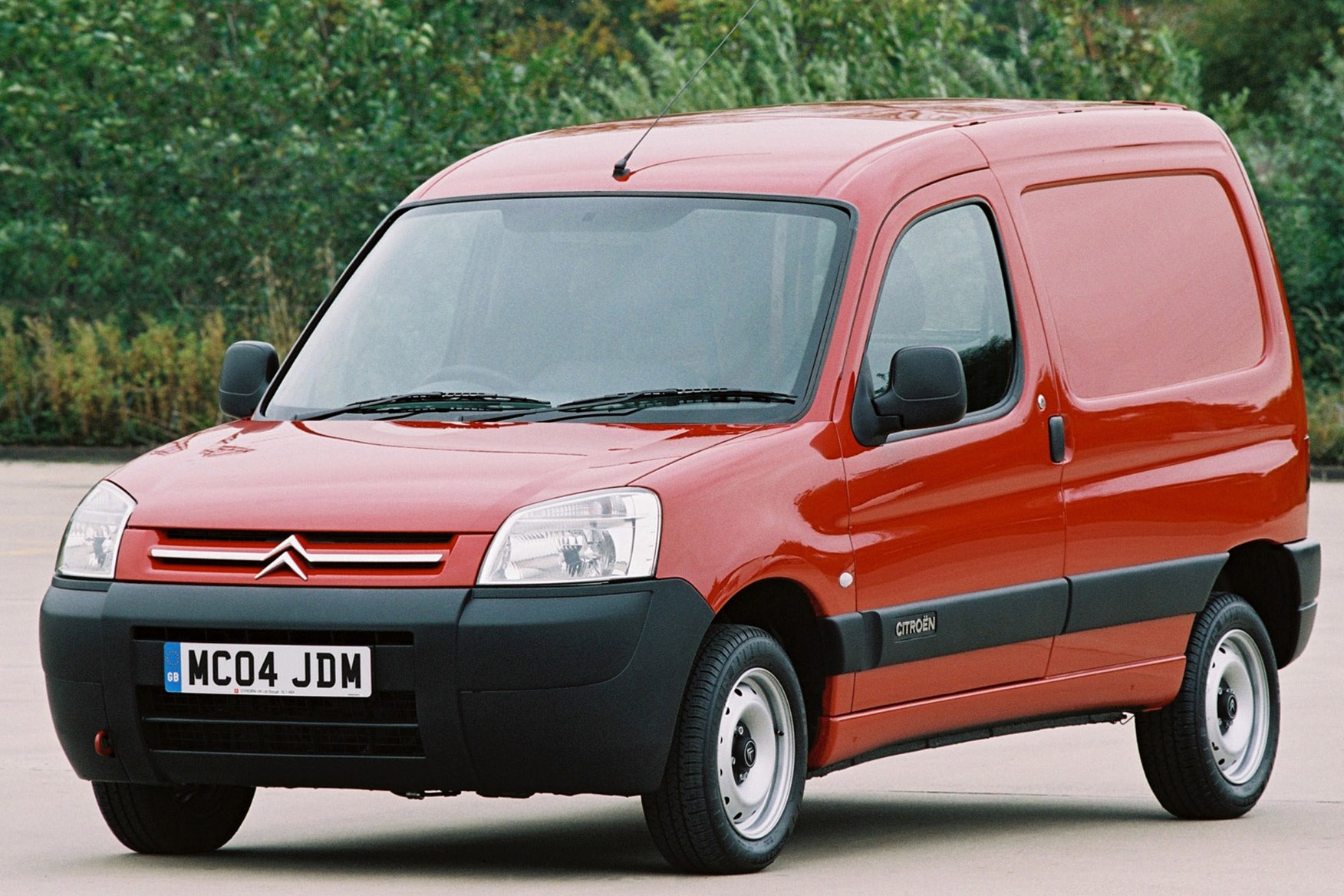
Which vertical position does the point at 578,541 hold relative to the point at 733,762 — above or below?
above

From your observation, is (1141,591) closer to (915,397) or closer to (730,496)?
(915,397)

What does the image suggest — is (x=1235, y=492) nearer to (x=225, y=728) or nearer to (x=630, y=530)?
(x=630, y=530)

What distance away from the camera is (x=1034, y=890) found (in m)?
6.96

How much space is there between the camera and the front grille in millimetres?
6664

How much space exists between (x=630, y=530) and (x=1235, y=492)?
9.70 feet

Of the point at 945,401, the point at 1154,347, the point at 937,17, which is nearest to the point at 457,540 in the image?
the point at 945,401

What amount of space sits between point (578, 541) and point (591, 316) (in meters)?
1.20

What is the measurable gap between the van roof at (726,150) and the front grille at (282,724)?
77.2 inches

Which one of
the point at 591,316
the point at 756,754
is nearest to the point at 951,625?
the point at 756,754

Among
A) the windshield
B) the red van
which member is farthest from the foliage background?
the windshield

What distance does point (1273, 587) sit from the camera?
9.40 metres

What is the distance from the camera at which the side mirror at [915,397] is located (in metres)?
7.34

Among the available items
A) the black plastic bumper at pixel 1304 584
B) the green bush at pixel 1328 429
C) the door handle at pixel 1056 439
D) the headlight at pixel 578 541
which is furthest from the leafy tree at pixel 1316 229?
the headlight at pixel 578 541

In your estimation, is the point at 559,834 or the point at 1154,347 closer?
the point at 559,834
